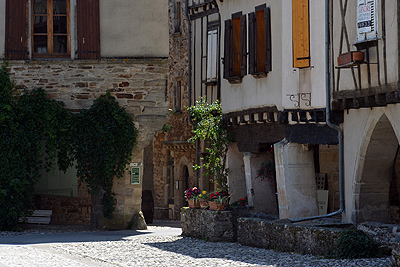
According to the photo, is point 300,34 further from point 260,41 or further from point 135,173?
point 135,173

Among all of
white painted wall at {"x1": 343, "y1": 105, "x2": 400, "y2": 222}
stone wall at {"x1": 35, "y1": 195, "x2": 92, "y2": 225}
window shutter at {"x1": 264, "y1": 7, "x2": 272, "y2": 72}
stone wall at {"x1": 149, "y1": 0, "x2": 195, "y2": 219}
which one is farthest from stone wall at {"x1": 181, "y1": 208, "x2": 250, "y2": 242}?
stone wall at {"x1": 149, "y1": 0, "x2": 195, "y2": 219}

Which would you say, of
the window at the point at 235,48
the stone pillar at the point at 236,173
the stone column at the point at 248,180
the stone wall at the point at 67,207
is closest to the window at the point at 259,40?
the window at the point at 235,48

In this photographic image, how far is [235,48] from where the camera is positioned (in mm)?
13945

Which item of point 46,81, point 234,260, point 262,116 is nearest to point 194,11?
point 46,81

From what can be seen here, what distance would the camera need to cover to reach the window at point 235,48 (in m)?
13.5

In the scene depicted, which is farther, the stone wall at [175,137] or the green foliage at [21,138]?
the stone wall at [175,137]

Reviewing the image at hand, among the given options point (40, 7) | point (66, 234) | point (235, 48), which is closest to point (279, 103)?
point (235, 48)

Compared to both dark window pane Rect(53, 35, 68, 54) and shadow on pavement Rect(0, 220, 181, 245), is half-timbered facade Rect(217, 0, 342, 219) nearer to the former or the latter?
shadow on pavement Rect(0, 220, 181, 245)

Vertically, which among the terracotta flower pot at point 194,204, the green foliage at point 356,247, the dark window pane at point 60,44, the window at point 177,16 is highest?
the window at point 177,16

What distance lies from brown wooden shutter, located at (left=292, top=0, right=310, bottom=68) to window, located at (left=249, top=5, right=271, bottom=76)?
861 millimetres

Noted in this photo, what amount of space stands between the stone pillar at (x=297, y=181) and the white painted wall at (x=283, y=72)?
732 mm

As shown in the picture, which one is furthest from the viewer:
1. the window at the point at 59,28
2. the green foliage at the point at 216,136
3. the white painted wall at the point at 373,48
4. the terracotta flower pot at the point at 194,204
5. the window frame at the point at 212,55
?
the window frame at the point at 212,55

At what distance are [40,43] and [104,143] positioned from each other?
2.38 m

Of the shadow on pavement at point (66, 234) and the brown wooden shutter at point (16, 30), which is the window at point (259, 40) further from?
the brown wooden shutter at point (16, 30)
